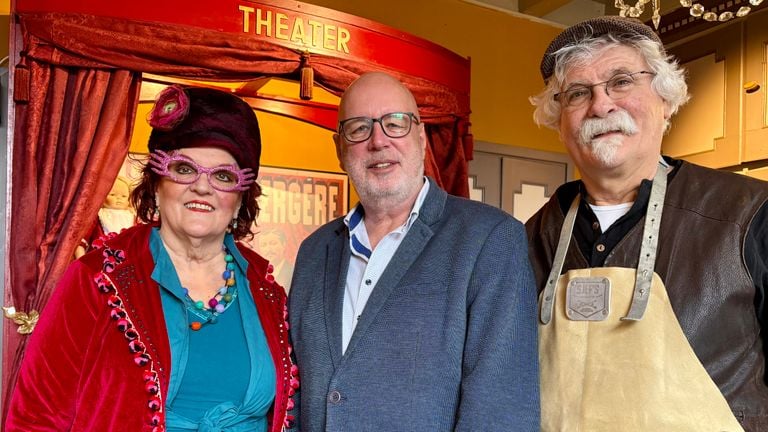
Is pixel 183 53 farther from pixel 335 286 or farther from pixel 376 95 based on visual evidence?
pixel 335 286

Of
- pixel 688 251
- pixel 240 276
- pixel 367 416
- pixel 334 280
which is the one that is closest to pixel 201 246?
pixel 240 276

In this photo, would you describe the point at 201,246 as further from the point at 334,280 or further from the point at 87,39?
the point at 87,39

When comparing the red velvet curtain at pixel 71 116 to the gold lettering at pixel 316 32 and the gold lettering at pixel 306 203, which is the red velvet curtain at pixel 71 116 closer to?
the gold lettering at pixel 316 32

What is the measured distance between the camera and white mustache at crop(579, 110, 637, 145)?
1.69 metres

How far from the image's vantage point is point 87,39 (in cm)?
288

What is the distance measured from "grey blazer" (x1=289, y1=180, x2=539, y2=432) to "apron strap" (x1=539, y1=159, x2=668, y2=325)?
105 millimetres

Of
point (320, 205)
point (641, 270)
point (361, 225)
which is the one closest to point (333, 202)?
point (320, 205)

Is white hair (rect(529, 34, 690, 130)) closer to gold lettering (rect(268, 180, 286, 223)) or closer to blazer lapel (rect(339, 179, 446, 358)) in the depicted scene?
blazer lapel (rect(339, 179, 446, 358))

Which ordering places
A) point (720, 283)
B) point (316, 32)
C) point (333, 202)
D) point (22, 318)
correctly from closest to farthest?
point (720, 283) < point (22, 318) < point (316, 32) < point (333, 202)

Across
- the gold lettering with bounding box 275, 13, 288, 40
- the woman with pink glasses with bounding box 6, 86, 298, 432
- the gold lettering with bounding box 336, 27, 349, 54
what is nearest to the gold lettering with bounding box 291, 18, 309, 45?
the gold lettering with bounding box 275, 13, 288, 40

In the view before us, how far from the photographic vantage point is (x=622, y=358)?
158 centimetres

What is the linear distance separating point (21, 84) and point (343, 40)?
1.53m

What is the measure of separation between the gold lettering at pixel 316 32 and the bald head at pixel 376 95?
1.67m

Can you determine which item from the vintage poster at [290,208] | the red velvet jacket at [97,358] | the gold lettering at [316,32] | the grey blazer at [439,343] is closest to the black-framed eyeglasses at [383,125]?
the grey blazer at [439,343]
